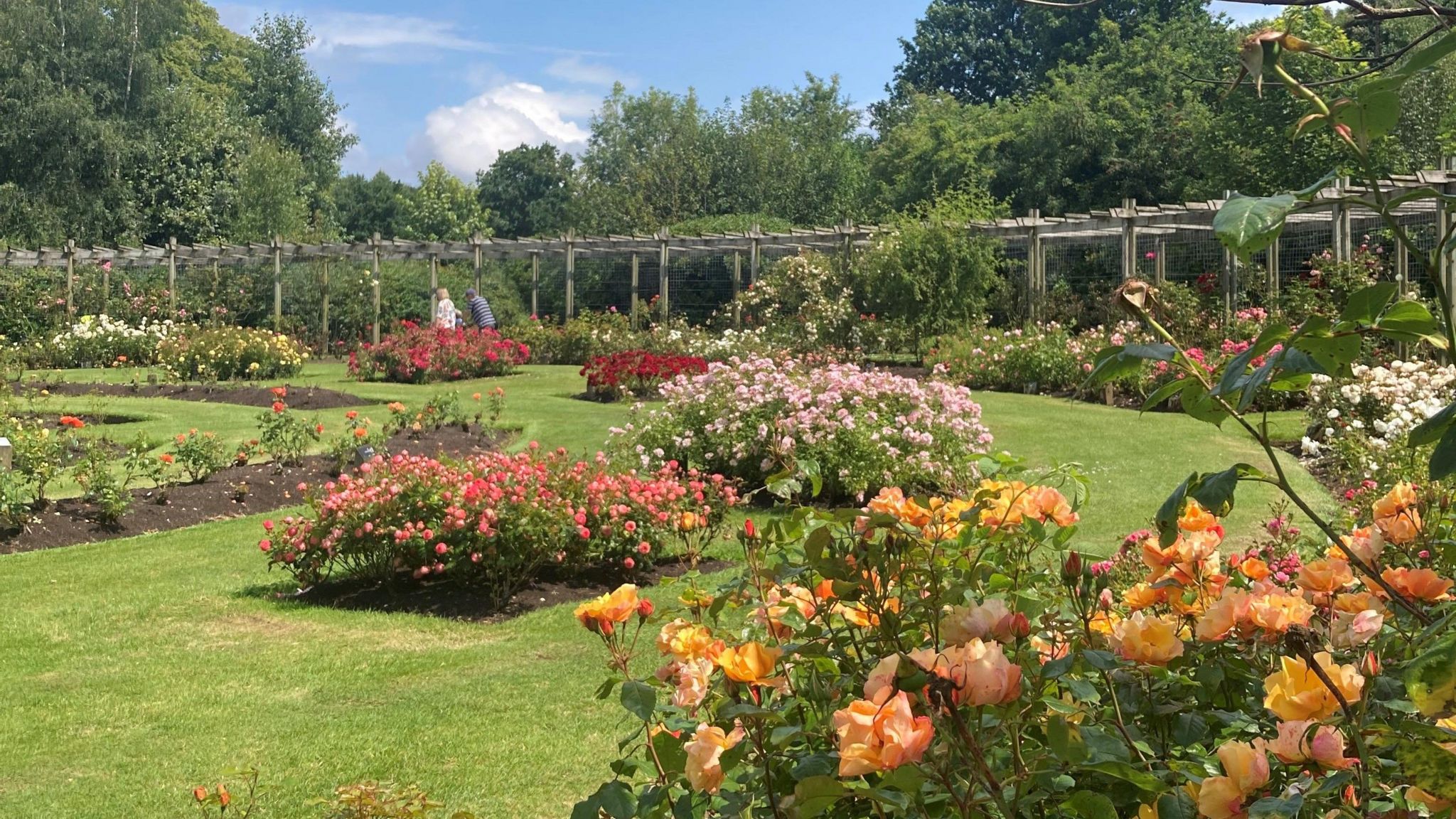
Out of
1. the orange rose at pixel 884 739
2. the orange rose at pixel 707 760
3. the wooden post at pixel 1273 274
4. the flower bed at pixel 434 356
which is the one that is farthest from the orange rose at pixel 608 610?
the flower bed at pixel 434 356

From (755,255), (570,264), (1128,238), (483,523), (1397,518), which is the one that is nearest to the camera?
(1397,518)

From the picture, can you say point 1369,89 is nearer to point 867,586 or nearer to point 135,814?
point 867,586

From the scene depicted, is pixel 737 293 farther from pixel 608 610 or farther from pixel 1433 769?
pixel 1433 769

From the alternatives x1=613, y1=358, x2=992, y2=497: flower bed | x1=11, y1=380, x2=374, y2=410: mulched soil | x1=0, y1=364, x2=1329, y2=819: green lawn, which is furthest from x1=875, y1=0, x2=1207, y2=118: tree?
x1=0, y1=364, x2=1329, y2=819: green lawn

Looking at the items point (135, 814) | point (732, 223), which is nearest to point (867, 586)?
point (135, 814)

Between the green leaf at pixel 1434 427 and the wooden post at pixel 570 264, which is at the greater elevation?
the wooden post at pixel 570 264

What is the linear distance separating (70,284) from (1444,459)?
26910 millimetres

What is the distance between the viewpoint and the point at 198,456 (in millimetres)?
9203

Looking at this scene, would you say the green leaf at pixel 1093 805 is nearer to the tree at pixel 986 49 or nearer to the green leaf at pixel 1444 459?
the green leaf at pixel 1444 459

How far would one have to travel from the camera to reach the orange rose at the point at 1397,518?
1896 millimetres

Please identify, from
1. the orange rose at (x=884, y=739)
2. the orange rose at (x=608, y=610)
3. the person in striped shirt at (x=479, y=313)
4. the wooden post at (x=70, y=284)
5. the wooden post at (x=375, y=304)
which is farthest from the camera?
the wooden post at (x=375, y=304)

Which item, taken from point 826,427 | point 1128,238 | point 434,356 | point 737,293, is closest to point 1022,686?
point 826,427

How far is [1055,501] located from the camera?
1828 mm

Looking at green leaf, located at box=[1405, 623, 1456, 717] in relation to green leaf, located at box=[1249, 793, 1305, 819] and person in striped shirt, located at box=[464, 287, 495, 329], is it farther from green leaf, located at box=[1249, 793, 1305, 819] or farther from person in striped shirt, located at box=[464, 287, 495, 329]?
person in striped shirt, located at box=[464, 287, 495, 329]
